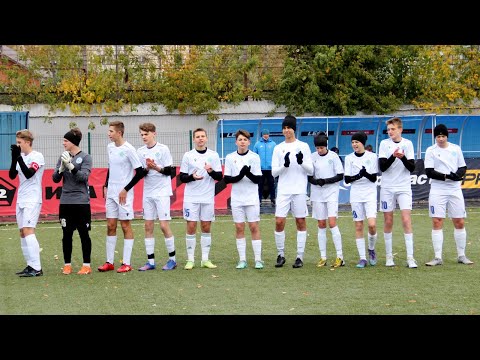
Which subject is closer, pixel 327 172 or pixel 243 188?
pixel 243 188

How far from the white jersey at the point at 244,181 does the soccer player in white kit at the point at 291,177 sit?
35cm

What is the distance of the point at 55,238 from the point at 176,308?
900 centimetres

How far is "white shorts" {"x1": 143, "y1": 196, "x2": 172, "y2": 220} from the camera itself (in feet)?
43.4

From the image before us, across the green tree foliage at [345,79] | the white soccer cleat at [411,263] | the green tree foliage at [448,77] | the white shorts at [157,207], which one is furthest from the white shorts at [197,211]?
the green tree foliage at [448,77]

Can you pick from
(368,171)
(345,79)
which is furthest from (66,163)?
(345,79)

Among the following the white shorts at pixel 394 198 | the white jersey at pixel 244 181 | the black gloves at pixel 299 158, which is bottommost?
the white shorts at pixel 394 198

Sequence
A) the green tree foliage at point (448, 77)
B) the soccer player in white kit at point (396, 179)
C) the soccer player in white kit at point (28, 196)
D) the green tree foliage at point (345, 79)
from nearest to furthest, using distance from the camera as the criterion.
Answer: the soccer player in white kit at point (28, 196)
the soccer player in white kit at point (396, 179)
the green tree foliage at point (448, 77)
the green tree foliage at point (345, 79)

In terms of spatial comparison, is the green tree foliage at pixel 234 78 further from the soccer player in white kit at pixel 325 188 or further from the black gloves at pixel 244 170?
the black gloves at pixel 244 170

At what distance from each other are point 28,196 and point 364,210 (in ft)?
16.8

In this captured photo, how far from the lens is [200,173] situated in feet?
43.7

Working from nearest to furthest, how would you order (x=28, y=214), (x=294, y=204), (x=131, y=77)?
(x=28, y=214), (x=294, y=204), (x=131, y=77)

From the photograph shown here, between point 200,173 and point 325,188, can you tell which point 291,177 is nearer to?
point 325,188

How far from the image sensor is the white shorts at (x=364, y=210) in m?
13.4

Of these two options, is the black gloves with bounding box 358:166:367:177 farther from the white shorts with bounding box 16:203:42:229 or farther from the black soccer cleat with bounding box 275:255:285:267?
the white shorts with bounding box 16:203:42:229
